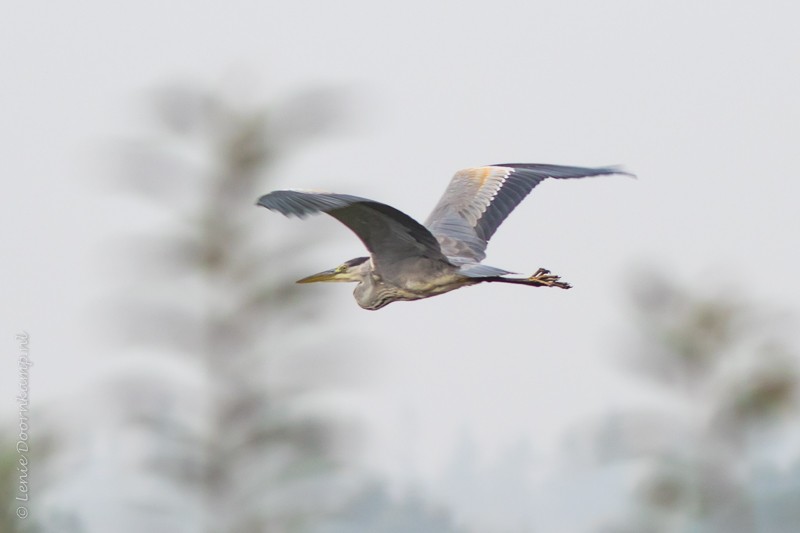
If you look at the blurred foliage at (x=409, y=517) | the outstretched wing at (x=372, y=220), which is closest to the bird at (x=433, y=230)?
the outstretched wing at (x=372, y=220)

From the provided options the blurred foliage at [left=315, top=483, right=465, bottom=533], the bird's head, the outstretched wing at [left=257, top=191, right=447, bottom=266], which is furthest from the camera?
the blurred foliage at [left=315, top=483, right=465, bottom=533]

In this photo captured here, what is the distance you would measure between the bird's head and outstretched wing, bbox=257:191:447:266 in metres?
0.45

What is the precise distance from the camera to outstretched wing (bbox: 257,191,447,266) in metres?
7.48

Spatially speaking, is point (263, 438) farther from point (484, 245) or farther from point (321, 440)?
point (484, 245)

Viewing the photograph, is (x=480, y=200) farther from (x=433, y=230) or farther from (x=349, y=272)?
(x=349, y=272)

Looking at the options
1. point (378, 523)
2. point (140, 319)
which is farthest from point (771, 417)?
point (378, 523)

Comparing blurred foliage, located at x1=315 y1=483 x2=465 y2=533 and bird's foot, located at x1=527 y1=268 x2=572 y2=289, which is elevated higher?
blurred foliage, located at x1=315 y1=483 x2=465 y2=533

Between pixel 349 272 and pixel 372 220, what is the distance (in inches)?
44.5

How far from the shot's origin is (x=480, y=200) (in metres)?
9.81

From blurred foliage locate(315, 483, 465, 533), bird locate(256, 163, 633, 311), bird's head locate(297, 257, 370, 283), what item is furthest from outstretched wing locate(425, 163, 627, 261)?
blurred foliage locate(315, 483, 465, 533)

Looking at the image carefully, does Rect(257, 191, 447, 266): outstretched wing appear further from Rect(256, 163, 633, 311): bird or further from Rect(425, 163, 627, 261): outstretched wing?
Rect(425, 163, 627, 261): outstretched wing

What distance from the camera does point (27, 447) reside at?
12562 mm

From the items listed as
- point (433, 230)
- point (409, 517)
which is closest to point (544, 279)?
point (433, 230)

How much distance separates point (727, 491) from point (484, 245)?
6410 millimetres
